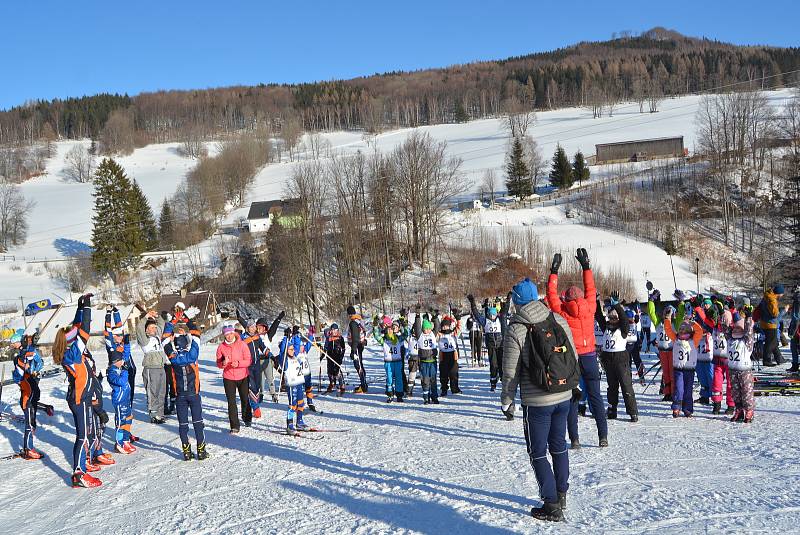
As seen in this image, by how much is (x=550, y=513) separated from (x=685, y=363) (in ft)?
18.1

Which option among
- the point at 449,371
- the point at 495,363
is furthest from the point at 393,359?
the point at 495,363

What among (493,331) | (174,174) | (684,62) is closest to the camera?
(493,331)

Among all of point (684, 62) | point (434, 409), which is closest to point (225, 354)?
point (434, 409)

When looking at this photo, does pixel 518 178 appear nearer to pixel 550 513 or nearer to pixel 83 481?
pixel 83 481

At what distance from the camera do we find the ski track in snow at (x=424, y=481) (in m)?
5.73

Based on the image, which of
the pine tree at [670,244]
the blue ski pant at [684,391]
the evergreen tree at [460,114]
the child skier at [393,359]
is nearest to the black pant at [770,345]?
the blue ski pant at [684,391]

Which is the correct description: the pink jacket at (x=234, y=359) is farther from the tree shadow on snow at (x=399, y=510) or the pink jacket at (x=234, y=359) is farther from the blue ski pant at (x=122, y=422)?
the tree shadow on snow at (x=399, y=510)

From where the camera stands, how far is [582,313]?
7.94 metres

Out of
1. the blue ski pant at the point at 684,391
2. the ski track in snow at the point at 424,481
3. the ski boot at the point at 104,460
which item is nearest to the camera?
the ski track in snow at the point at 424,481

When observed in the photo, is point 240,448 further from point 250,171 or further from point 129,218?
point 250,171

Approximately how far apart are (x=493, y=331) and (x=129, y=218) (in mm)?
63728

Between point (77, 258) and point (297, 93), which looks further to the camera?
point (297, 93)

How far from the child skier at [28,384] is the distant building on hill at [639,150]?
8354 cm

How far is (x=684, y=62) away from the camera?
148 m
